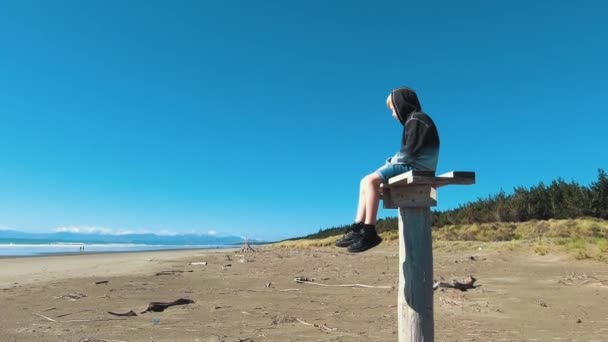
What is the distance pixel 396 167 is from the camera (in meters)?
5.12

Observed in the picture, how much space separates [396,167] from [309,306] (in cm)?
536

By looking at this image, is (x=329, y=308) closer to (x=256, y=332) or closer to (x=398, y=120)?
(x=256, y=332)

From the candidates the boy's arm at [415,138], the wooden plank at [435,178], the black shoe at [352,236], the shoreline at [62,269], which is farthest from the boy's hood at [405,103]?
the shoreline at [62,269]

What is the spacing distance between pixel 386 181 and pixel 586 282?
27.1 ft

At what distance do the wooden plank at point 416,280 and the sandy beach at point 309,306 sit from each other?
2.27 metres

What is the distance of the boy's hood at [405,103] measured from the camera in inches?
217

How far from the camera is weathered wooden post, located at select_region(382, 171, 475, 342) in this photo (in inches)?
188

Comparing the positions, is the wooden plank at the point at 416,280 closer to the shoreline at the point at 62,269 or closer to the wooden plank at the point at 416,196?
the wooden plank at the point at 416,196

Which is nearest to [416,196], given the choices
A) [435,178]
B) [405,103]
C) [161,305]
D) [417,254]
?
[435,178]

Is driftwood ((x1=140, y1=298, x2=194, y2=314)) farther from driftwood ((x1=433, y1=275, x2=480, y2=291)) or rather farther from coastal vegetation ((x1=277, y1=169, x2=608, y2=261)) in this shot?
coastal vegetation ((x1=277, y1=169, x2=608, y2=261))

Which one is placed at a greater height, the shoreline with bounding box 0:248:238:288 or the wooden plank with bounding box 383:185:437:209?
the wooden plank with bounding box 383:185:437:209

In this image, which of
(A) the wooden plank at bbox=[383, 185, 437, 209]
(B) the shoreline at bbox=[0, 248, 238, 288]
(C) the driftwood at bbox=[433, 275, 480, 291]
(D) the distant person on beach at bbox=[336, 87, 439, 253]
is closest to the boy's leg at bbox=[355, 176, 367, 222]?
(D) the distant person on beach at bbox=[336, 87, 439, 253]

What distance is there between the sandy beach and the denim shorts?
2.98m

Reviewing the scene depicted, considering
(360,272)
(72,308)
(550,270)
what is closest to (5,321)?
(72,308)
